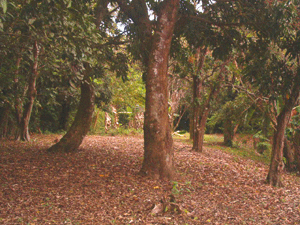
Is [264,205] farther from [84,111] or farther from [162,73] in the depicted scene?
[84,111]

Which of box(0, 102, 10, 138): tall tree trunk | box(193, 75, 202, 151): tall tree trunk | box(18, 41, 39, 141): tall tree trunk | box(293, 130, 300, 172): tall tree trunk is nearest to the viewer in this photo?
box(293, 130, 300, 172): tall tree trunk

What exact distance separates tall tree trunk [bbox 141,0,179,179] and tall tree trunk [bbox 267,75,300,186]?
2.60m

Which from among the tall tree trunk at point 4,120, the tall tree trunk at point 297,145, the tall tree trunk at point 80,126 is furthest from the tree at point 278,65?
the tall tree trunk at point 4,120

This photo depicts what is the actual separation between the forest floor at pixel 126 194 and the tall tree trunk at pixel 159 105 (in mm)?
404

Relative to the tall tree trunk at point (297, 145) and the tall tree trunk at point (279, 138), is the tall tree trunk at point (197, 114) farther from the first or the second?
the tall tree trunk at point (279, 138)

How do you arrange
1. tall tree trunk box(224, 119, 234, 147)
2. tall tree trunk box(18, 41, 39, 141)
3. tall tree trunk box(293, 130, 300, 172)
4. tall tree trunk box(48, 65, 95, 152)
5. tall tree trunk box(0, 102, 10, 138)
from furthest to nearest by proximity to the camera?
tall tree trunk box(224, 119, 234, 147)
tall tree trunk box(0, 102, 10, 138)
tall tree trunk box(18, 41, 39, 141)
tall tree trunk box(293, 130, 300, 172)
tall tree trunk box(48, 65, 95, 152)

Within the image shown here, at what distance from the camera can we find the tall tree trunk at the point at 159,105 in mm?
6160

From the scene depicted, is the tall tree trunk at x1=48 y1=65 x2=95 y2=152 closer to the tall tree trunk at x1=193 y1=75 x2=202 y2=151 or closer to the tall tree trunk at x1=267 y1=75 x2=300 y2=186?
the tall tree trunk at x1=193 y1=75 x2=202 y2=151

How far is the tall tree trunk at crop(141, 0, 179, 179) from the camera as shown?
6160 mm

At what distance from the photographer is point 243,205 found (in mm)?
5551

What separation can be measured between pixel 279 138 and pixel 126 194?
12.8 ft

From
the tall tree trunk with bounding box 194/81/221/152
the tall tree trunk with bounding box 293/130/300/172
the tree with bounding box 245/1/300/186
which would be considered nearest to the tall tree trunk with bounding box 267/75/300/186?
the tree with bounding box 245/1/300/186

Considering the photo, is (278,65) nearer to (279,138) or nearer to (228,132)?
(279,138)

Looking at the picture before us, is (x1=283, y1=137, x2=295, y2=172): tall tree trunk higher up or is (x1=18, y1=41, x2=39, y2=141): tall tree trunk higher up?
(x1=18, y1=41, x2=39, y2=141): tall tree trunk
